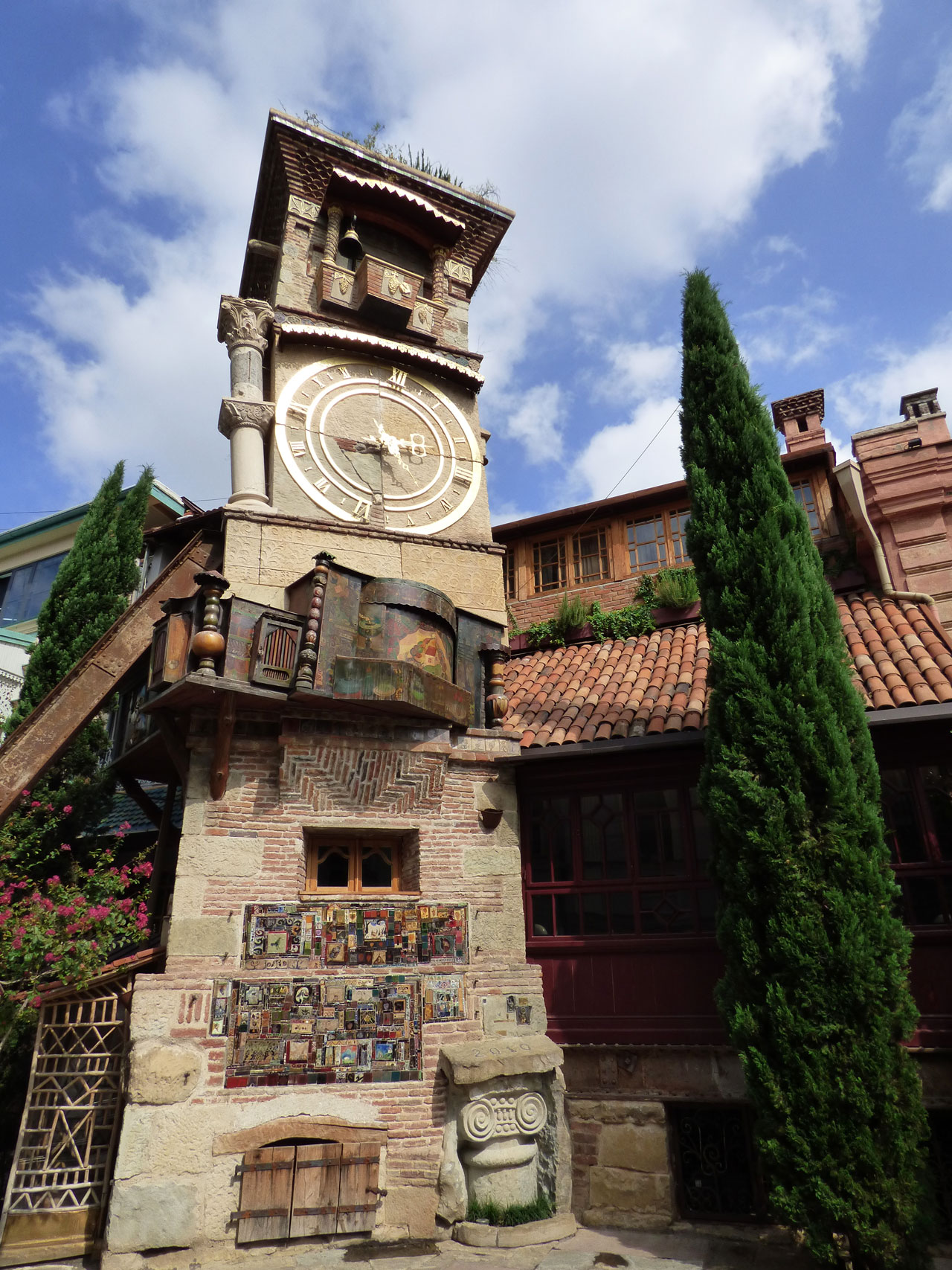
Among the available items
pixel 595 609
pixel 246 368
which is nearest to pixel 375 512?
pixel 246 368

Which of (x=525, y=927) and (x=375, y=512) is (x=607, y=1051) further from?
(x=375, y=512)

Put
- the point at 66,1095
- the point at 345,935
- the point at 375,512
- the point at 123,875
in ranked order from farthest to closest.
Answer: the point at 375,512, the point at 123,875, the point at 345,935, the point at 66,1095

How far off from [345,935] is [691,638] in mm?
6142

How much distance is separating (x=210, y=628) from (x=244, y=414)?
3.51 meters

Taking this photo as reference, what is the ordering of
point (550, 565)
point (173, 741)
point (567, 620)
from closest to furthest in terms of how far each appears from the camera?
point (173, 741)
point (567, 620)
point (550, 565)

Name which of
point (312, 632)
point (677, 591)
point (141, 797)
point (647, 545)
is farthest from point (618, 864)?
point (647, 545)

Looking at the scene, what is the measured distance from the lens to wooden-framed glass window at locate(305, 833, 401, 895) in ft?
25.8

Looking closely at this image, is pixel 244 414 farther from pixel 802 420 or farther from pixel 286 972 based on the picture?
pixel 802 420

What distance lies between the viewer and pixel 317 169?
11.4 metres

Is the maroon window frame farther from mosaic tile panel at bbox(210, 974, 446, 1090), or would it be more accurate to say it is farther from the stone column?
the stone column

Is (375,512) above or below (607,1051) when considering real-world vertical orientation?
above

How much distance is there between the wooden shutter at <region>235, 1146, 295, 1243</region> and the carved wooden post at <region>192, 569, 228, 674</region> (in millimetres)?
4120


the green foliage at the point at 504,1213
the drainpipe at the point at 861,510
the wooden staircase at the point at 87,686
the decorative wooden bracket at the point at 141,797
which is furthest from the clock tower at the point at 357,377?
the green foliage at the point at 504,1213

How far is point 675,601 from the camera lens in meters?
11.7
